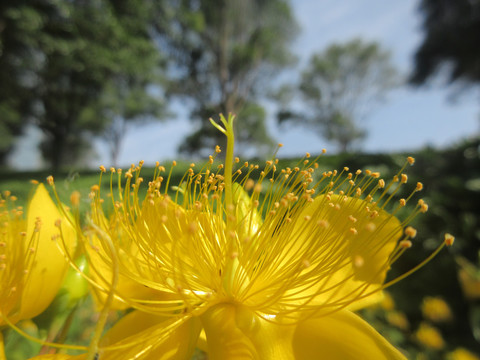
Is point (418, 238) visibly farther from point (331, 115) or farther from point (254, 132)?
point (331, 115)

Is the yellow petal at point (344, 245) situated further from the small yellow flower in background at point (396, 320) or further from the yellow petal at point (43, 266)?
the small yellow flower in background at point (396, 320)

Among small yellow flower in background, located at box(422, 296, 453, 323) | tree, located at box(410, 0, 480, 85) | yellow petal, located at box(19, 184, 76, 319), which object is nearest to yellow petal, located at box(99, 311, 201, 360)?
yellow petal, located at box(19, 184, 76, 319)

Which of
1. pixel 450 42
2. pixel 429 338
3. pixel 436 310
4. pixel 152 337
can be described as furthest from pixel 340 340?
pixel 450 42

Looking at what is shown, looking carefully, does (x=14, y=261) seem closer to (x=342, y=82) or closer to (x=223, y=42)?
(x=223, y=42)

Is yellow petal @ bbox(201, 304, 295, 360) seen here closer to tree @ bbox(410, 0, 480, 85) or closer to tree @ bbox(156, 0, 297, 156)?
tree @ bbox(156, 0, 297, 156)

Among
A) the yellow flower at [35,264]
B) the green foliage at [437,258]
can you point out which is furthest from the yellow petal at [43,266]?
the green foliage at [437,258]


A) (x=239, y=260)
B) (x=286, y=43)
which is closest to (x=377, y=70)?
(x=286, y=43)

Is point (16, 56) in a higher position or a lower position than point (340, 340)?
higher
